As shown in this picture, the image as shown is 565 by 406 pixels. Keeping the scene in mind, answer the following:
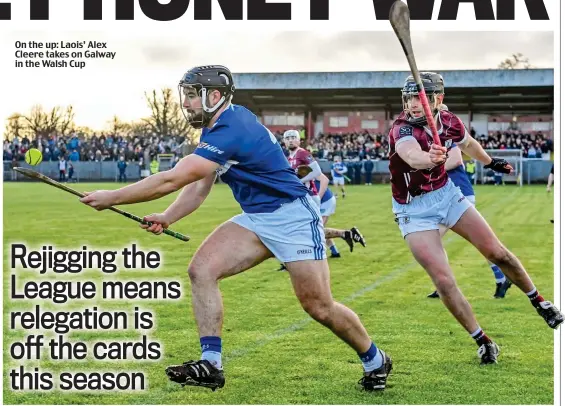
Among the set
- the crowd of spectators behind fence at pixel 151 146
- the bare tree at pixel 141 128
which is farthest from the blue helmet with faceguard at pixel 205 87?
the bare tree at pixel 141 128

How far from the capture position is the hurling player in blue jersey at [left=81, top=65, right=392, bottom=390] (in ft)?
19.8

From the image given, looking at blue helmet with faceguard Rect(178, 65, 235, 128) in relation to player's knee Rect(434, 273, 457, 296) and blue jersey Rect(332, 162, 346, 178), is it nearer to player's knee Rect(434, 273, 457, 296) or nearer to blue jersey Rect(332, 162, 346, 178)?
player's knee Rect(434, 273, 457, 296)

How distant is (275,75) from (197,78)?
43388mm

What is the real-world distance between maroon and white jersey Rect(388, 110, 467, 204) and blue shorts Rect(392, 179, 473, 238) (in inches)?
2.1

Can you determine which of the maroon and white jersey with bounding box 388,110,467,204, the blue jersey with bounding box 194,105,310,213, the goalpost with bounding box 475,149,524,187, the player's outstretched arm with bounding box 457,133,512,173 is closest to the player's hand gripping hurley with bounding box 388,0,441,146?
the maroon and white jersey with bounding box 388,110,467,204

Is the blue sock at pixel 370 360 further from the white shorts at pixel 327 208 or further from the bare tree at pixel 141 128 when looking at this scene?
the bare tree at pixel 141 128

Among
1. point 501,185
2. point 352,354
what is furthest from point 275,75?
point 352,354

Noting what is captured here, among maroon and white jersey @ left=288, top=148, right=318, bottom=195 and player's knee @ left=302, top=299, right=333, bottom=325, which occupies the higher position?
maroon and white jersey @ left=288, top=148, right=318, bottom=195

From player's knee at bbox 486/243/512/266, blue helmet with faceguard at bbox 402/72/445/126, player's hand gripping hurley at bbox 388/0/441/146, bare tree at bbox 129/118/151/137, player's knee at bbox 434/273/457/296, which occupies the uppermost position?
player's hand gripping hurley at bbox 388/0/441/146

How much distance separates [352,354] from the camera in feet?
24.3

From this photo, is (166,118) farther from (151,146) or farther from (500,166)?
(500,166)

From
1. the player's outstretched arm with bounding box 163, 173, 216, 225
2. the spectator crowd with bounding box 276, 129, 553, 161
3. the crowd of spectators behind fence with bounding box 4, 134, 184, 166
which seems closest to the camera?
the player's outstretched arm with bounding box 163, 173, 216, 225

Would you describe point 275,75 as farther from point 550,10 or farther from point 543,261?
point 550,10

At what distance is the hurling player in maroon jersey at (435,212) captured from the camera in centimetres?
705
